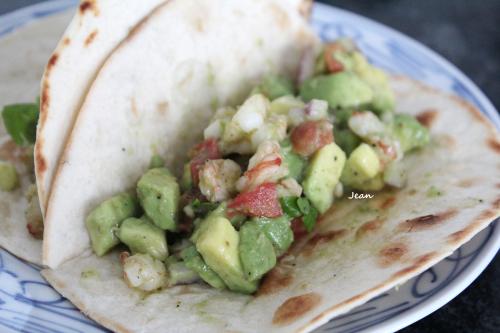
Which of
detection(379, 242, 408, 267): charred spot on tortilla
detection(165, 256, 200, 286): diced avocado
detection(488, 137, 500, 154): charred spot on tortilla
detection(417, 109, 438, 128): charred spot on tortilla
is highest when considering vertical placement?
detection(379, 242, 408, 267): charred spot on tortilla

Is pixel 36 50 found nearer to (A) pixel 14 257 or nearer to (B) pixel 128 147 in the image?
(B) pixel 128 147

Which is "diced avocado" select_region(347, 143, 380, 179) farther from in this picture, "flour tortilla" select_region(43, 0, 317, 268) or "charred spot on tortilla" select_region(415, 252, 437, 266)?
"flour tortilla" select_region(43, 0, 317, 268)

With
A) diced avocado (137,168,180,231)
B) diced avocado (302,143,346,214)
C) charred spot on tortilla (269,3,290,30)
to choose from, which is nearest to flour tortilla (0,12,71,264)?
diced avocado (137,168,180,231)

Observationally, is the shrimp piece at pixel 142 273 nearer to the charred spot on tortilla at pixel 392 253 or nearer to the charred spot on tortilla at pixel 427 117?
the charred spot on tortilla at pixel 392 253

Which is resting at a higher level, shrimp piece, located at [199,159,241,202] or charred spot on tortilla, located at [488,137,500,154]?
shrimp piece, located at [199,159,241,202]

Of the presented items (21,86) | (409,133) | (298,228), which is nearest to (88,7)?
(21,86)

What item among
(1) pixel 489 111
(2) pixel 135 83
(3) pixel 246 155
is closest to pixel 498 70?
(1) pixel 489 111
